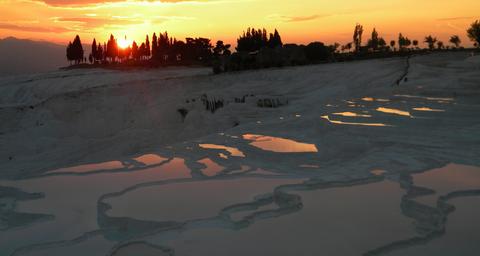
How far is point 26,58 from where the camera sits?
11350 cm

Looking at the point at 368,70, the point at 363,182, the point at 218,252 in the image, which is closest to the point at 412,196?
the point at 363,182

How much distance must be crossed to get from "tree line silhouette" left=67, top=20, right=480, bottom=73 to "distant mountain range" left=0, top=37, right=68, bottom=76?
58505mm

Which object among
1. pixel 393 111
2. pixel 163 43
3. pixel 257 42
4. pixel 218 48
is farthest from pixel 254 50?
pixel 393 111

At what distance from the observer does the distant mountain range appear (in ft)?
326

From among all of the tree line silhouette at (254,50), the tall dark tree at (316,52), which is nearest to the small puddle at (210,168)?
the tree line silhouette at (254,50)

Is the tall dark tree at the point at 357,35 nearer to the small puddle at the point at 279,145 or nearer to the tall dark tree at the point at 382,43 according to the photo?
the tall dark tree at the point at 382,43

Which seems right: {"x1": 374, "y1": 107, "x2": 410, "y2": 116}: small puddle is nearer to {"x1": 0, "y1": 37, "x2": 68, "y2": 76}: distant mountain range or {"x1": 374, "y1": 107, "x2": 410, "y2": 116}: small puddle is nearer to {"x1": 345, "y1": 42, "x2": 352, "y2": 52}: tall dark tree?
{"x1": 345, "y1": 42, "x2": 352, "y2": 52}: tall dark tree

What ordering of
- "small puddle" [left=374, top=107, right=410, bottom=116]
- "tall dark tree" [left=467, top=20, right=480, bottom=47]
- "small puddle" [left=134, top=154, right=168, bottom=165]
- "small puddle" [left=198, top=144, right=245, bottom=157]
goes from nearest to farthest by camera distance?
"small puddle" [left=134, top=154, right=168, bottom=165]
"small puddle" [left=198, top=144, right=245, bottom=157]
"small puddle" [left=374, top=107, right=410, bottom=116]
"tall dark tree" [left=467, top=20, right=480, bottom=47]

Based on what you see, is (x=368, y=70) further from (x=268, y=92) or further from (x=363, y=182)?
(x=363, y=182)

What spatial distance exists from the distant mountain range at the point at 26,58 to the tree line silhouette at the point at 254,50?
58505 millimetres

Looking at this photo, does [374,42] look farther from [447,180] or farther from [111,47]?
[447,180]

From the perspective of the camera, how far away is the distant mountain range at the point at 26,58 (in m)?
99.3

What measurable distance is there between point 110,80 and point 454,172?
24.6 metres

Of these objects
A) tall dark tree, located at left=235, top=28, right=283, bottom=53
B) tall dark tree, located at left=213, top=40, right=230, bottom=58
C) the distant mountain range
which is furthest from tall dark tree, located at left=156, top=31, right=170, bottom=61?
the distant mountain range
